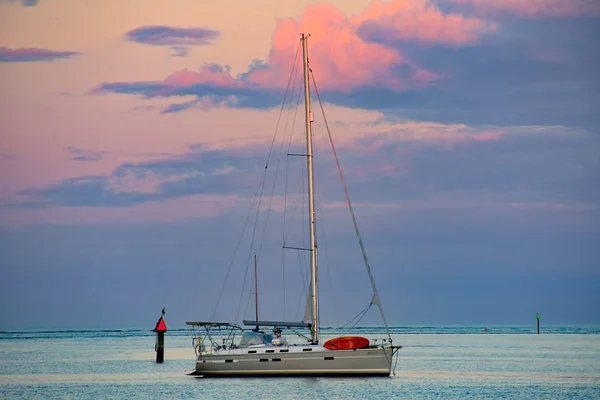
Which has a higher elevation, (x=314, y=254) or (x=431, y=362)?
(x=314, y=254)

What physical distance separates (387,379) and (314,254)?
405 inches

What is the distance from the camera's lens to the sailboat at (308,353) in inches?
2373

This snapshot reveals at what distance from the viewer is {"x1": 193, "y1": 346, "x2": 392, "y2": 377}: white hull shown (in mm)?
60188

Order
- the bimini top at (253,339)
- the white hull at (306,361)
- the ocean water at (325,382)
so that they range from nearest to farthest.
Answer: the ocean water at (325,382)
the white hull at (306,361)
the bimini top at (253,339)

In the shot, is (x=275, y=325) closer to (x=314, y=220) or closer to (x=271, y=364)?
(x=271, y=364)

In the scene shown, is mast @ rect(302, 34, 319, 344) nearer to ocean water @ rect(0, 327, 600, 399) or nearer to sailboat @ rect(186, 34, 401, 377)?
sailboat @ rect(186, 34, 401, 377)

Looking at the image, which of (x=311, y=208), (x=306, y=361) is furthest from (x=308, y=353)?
(x=311, y=208)

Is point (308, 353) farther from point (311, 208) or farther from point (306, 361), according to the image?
point (311, 208)

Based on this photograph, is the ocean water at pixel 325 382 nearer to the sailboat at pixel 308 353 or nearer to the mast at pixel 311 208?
the sailboat at pixel 308 353

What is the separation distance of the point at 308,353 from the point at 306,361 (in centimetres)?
53

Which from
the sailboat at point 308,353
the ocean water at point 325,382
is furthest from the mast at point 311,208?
the ocean water at point 325,382

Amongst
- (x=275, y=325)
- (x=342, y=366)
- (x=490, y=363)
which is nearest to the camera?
(x=342, y=366)

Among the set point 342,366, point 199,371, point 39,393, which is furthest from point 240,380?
point 39,393

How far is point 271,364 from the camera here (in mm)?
61875
